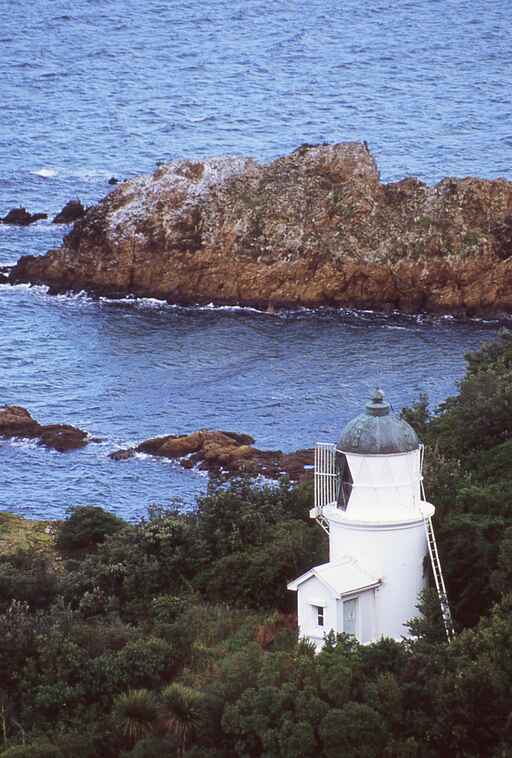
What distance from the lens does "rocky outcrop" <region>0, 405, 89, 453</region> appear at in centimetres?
6912

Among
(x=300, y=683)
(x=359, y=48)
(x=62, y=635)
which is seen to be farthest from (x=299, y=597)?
(x=359, y=48)

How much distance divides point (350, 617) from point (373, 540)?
146 centimetres

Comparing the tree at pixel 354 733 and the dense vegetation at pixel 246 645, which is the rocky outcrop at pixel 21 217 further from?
the tree at pixel 354 733

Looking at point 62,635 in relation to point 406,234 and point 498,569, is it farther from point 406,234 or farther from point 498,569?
point 406,234

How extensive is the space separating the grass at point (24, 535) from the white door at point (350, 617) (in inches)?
487

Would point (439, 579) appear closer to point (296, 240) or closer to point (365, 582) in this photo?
point (365, 582)

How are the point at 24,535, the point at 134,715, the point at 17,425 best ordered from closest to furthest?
1. the point at 134,715
2. the point at 24,535
3. the point at 17,425

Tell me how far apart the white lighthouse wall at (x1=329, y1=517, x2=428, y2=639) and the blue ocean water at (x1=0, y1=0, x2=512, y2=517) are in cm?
2461

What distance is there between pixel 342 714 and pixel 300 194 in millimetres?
62929

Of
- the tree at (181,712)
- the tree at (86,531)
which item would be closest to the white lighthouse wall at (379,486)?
the tree at (181,712)

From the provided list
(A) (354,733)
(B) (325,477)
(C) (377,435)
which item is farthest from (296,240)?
(A) (354,733)

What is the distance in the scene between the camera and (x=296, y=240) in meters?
91.3

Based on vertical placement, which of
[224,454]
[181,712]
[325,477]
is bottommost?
[224,454]

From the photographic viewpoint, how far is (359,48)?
169125 millimetres
